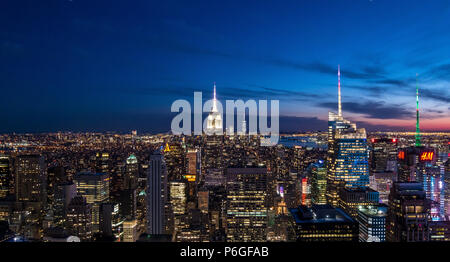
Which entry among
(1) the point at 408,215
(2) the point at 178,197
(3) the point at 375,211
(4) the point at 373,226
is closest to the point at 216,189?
(2) the point at 178,197

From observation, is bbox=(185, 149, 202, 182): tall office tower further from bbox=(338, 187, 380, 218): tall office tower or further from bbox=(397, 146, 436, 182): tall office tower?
bbox=(397, 146, 436, 182): tall office tower

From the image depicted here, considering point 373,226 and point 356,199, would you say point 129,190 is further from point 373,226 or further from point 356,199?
point 356,199

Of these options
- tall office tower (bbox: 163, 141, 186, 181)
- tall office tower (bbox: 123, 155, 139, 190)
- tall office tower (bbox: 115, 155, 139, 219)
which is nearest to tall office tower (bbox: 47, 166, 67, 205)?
tall office tower (bbox: 115, 155, 139, 219)

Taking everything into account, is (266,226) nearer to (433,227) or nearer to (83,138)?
(433,227)

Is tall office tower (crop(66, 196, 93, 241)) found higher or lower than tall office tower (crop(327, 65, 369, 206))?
lower

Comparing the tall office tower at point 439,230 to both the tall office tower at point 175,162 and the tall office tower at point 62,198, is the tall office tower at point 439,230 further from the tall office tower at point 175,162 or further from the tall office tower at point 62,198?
the tall office tower at point 62,198

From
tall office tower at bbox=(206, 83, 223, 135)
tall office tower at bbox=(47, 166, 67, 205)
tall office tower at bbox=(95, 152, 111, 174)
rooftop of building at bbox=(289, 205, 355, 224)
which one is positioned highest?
tall office tower at bbox=(206, 83, 223, 135)
